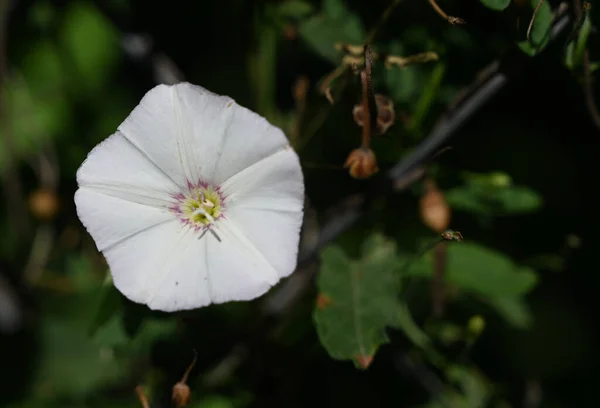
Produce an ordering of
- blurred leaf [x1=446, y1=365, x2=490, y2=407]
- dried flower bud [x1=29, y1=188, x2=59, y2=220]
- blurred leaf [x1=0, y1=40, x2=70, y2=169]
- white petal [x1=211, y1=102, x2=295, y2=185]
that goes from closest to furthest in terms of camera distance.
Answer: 1. white petal [x1=211, y1=102, x2=295, y2=185]
2. blurred leaf [x1=446, y1=365, x2=490, y2=407]
3. dried flower bud [x1=29, y1=188, x2=59, y2=220]
4. blurred leaf [x1=0, y1=40, x2=70, y2=169]

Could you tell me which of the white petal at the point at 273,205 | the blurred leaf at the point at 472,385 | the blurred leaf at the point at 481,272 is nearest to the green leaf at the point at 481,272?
the blurred leaf at the point at 481,272

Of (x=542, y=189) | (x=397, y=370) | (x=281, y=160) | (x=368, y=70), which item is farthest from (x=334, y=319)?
(x=542, y=189)

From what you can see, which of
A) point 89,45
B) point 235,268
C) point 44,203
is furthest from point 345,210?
point 89,45

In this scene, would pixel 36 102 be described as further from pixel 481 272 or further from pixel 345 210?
pixel 481 272

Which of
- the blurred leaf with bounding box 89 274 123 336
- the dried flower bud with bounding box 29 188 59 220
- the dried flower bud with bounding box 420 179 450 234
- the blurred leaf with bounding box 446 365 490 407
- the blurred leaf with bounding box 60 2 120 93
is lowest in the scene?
the blurred leaf with bounding box 446 365 490 407

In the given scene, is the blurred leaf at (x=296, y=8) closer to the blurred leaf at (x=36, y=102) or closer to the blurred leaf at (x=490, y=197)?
the blurred leaf at (x=490, y=197)

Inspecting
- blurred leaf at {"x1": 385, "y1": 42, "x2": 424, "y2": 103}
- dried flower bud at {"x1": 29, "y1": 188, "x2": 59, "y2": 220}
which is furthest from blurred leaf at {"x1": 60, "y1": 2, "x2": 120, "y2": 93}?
blurred leaf at {"x1": 385, "y1": 42, "x2": 424, "y2": 103}

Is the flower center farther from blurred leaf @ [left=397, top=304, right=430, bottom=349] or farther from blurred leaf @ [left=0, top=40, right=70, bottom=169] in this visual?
blurred leaf @ [left=0, top=40, right=70, bottom=169]
